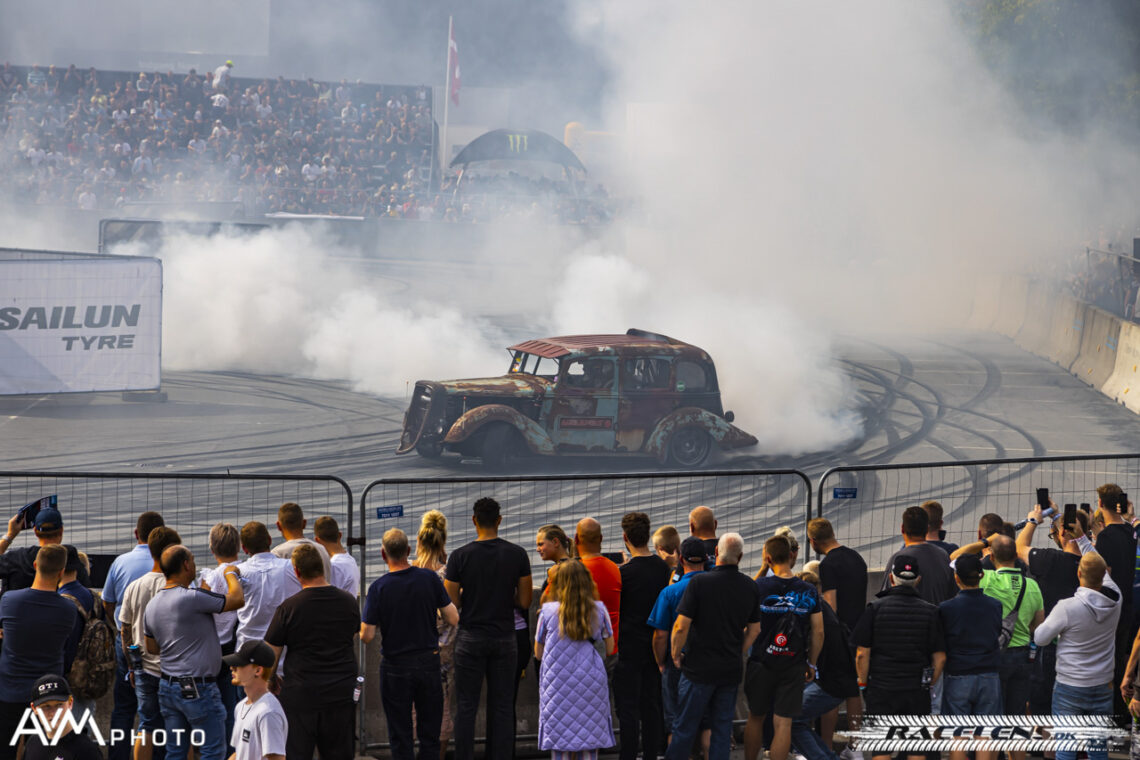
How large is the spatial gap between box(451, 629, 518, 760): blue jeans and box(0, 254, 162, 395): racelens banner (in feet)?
32.9

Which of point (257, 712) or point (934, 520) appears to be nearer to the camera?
point (257, 712)

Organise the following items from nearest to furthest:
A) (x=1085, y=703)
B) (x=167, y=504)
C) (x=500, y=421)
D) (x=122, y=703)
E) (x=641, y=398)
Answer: (x=122, y=703) < (x=1085, y=703) < (x=167, y=504) < (x=500, y=421) < (x=641, y=398)

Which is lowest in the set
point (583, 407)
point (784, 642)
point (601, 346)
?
point (784, 642)

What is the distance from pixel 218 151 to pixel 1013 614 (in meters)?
28.7

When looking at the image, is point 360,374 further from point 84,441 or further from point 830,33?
point 830,33

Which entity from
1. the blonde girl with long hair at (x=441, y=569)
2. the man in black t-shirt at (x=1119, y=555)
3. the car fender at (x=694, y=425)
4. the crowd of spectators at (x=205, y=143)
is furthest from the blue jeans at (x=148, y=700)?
the crowd of spectators at (x=205, y=143)

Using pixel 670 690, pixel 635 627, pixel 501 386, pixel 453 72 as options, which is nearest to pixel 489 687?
pixel 635 627

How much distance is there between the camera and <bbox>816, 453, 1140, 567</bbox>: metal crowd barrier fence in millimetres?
9914

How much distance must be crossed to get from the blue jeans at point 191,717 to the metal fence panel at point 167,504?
11.4ft

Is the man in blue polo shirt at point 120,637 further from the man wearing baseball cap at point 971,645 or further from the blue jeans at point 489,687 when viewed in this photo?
the man wearing baseball cap at point 971,645

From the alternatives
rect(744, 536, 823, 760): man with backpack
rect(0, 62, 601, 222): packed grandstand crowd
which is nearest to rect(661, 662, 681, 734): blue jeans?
rect(744, 536, 823, 760): man with backpack

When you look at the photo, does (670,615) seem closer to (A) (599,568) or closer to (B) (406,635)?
(A) (599,568)

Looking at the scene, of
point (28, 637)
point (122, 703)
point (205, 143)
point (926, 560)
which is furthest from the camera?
point (205, 143)

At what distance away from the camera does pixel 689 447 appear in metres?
13.4
